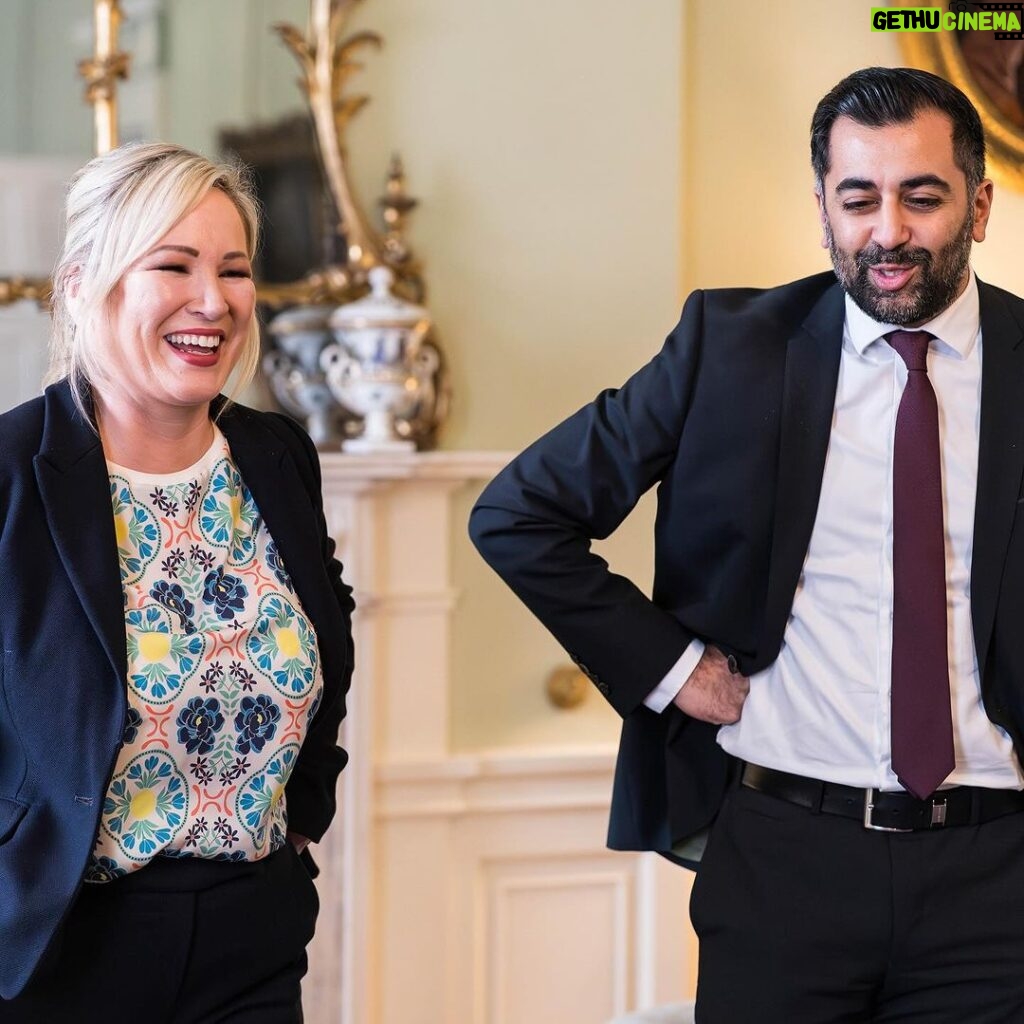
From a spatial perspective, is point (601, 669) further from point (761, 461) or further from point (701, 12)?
point (701, 12)

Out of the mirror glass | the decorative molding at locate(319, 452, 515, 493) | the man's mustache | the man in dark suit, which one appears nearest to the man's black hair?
the man in dark suit

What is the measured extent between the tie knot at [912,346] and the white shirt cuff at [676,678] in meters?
0.45

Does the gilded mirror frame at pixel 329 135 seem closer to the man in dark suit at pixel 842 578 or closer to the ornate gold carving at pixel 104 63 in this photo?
the ornate gold carving at pixel 104 63

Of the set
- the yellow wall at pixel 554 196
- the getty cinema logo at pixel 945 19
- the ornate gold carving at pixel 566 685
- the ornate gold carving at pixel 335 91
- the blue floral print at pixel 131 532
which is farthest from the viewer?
the getty cinema logo at pixel 945 19

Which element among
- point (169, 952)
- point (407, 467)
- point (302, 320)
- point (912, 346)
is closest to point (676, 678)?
point (912, 346)

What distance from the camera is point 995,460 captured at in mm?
1863

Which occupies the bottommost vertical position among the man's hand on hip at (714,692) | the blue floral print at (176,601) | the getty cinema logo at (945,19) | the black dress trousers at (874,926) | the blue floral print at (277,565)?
the black dress trousers at (874,926)

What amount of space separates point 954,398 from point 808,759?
0.49m

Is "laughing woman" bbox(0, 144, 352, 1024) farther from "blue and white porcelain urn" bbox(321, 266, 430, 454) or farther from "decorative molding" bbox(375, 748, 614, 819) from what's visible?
"decorative molding" bbox(375, 748, 614, 819)

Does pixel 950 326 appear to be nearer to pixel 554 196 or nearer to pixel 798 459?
pixel 798 459

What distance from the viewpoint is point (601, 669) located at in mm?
2027

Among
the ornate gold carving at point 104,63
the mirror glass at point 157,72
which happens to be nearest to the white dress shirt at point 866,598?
the mirror glass at point 157,72

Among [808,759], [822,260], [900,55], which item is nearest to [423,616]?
[822,260]

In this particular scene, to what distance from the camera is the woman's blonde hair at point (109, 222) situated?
1.70 m
